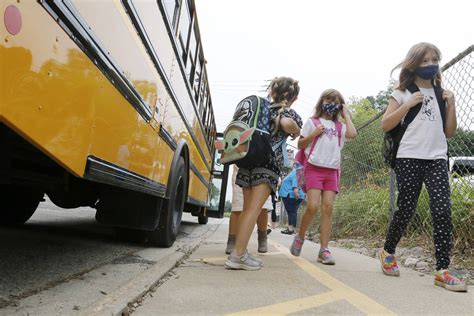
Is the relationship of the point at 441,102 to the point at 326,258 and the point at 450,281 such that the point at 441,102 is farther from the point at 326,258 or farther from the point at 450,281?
the point at 326,258

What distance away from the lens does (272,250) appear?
15.4 feet

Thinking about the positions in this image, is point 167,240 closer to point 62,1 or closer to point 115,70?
point 115,70

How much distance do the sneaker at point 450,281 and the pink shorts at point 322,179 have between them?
3.92 ft

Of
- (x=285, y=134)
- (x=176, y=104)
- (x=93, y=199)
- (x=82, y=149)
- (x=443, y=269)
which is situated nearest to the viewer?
(x=82, y=149)

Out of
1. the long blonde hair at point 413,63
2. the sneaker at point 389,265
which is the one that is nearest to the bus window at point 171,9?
the long blonde hair at point 413,63

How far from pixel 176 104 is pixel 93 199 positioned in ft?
4.43

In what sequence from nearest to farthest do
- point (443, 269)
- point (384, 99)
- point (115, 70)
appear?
point (115, 70)
point (443, 269)
point (384, 99)

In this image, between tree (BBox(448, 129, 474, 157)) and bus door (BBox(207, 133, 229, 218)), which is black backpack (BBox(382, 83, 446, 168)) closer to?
tree (BBox(448, 129, 474, 157))

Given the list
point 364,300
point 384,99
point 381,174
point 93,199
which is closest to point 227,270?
point 364,300

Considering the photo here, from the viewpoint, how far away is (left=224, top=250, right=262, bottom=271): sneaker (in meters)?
3.16

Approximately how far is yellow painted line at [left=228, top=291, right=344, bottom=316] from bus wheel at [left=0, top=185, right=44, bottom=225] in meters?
3.09

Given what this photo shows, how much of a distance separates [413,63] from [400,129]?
1.63 feet

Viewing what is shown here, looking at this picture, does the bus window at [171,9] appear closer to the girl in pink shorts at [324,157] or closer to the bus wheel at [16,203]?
the girl in pink shorts at [324,157]

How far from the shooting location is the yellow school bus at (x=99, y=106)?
148 centimetres
